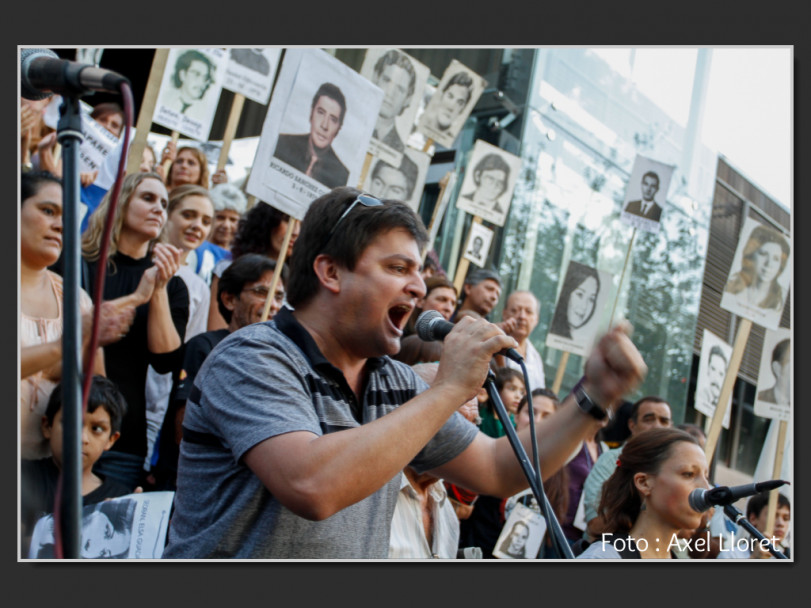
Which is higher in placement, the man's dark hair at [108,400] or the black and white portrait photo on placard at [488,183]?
the black and white portrait photo on placard at [488,183]

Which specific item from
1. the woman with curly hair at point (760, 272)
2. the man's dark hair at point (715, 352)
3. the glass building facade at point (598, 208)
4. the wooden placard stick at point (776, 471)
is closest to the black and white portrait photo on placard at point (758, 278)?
the woman with curly hair at point (760, 272)

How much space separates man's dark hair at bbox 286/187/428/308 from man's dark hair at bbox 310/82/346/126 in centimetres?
189

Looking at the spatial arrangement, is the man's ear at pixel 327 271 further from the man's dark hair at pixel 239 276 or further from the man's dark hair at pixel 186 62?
the man's dark hair at pixel 186 62

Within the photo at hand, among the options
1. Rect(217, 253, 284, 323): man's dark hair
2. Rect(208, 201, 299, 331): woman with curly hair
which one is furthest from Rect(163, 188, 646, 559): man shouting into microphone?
Rect(208, 201, 299, 331): woman with curly hair

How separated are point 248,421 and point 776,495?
4241mm

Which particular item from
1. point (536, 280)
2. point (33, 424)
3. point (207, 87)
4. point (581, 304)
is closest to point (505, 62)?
point (536, 280)

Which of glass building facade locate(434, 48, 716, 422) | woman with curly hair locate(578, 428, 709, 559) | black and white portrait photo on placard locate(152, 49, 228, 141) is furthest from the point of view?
glass building facade locate(434, 48, 716, 422)

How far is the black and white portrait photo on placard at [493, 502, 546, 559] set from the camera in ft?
12.0

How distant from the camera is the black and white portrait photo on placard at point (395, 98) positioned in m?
5.00

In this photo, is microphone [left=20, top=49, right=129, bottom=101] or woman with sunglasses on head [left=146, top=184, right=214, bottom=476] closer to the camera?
microphone [left=20, top=49, right=129, bottom=101]

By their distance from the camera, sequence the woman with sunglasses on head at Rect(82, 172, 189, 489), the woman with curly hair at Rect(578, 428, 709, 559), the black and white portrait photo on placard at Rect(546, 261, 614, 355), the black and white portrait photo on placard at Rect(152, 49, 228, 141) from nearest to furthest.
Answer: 1. the woman with curly hair at Rect(578, 428, 709, 559)
2. the woman with sunglasses on head at Rect(82, 172, 189, 489)
3. the black and white portrait photo on placard at Rect(152, 49, 228, 141)
4. the black and white portrait photo on placard at Rect(546, 261, 614, 355)

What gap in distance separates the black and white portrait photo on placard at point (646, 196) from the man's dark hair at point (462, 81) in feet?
4.52

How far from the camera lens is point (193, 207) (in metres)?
3.93

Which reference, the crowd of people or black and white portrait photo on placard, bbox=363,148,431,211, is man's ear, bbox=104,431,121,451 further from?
black and white portrait photo on placard, bbox=363,148,431,211
